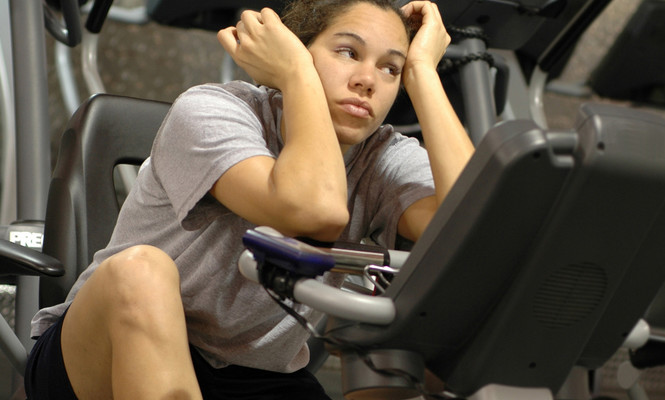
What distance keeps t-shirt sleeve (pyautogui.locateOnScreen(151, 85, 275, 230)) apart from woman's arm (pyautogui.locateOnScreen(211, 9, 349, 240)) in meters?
0.02

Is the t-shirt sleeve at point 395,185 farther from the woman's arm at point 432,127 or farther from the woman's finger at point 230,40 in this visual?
the woman's finger at point 230,40

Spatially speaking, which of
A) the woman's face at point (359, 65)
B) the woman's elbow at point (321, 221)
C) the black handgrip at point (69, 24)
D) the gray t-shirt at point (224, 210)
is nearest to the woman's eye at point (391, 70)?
the woman's face at point (359, 65)

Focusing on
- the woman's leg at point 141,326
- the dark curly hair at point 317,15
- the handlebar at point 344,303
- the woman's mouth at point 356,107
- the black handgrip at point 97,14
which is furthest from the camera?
the black handgrip at point 97,14

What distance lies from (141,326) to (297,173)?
238 mm

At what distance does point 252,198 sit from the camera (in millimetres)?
978

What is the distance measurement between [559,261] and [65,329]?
0.63 m

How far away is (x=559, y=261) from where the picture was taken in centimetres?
75

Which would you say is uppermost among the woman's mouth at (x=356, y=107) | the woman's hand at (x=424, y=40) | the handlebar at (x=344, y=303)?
the handlebar at (x=344, y=303)

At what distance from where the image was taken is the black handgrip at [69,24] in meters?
1.96

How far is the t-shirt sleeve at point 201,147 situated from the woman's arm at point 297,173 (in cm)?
2

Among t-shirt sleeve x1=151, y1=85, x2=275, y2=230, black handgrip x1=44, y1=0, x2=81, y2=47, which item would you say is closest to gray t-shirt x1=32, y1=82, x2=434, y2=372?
t-shirt sleeve x1=151, y1=85, x2=275, y2=230

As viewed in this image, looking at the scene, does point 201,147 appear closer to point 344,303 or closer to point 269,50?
point 269,50

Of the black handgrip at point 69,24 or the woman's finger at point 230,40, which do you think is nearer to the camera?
the woman's finger at point 230,40

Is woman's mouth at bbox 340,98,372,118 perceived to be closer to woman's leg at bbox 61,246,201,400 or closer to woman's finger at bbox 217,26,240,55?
woman's finger at bbox 217,26,240,55
